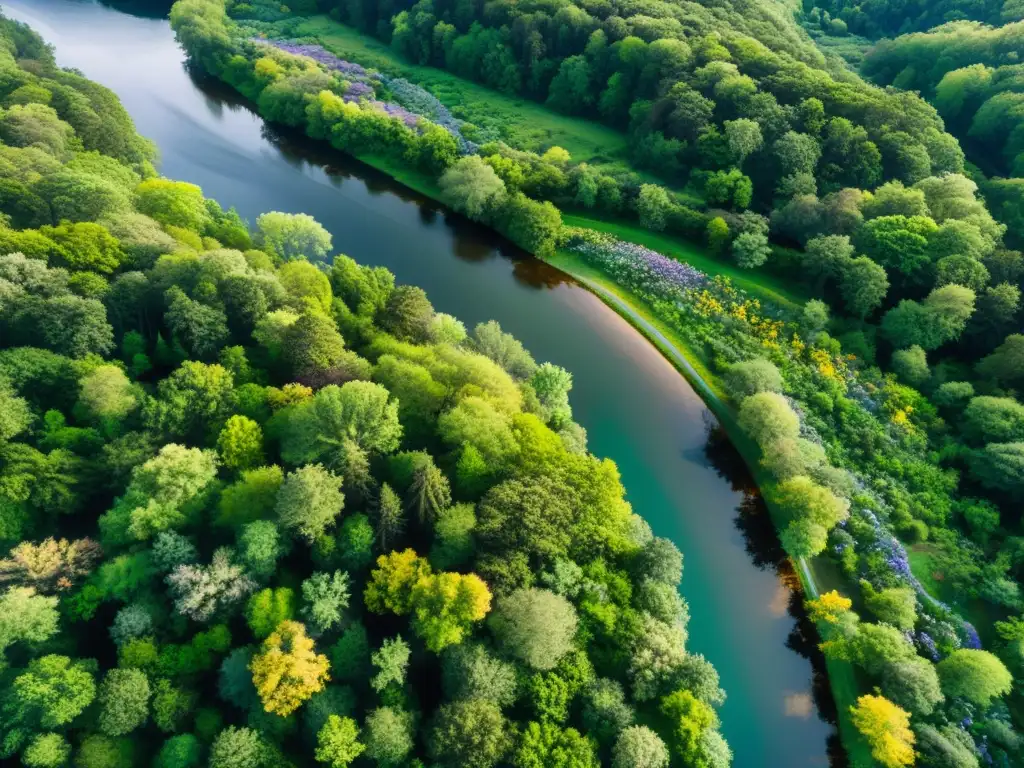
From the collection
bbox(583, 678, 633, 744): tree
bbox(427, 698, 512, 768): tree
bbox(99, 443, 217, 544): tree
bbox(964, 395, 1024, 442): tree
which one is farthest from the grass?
bbox(99, 443, 217, 544): tree

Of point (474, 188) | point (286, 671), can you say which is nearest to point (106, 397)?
point (286, 671)

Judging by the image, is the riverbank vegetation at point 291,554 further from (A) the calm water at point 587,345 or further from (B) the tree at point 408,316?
(A) the calm water at point 587,345

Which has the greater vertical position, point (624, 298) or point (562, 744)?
point (624, 298)

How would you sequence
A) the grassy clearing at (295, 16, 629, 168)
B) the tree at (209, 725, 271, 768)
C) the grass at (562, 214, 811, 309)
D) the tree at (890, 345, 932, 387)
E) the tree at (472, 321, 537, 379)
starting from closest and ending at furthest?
the tree at (209, 725, 271, 768), the tree at (472, 321, 537, 379), the tree at (890, 345, 932, 387), the grass at (562, 214, 811, 309), the grassy clearing at (295, 16, 629, 168)

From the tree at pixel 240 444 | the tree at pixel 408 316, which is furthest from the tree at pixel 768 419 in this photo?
the tree at pixel 240 444

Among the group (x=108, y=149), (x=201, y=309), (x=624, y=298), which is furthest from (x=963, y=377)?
(x=108, y=149)

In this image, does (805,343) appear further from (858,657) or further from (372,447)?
(372,447)

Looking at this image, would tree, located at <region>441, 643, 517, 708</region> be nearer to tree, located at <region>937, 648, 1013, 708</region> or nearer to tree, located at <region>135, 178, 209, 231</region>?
tree, located at <region>937, 648, 1013, 708</region>
